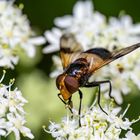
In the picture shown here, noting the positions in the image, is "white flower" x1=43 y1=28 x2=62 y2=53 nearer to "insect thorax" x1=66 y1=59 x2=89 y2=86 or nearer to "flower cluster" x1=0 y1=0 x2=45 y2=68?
"flower cluster" x1=0 y1=0 x2=45 y2=68

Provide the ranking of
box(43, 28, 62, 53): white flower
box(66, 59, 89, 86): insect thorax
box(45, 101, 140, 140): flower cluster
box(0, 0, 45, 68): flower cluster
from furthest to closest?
1. box(43, 28, 62, 53): white flower
2. box(0, 0, 45, 68): flower cluster
3. box(66, 59, 89, 86): insect thorax
4. box(45, 101, 140, 140): flower cluster

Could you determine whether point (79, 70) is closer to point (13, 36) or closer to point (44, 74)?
point (13, 36)

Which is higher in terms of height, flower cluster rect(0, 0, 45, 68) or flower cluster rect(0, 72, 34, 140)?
flower cluster rect(0, 0, 45, 68)

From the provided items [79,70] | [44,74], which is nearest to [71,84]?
[79,70]

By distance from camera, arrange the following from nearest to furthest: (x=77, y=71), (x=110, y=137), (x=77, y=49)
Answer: (x=110, y=137) → (x=77, y=71) → (x=77, y=49)

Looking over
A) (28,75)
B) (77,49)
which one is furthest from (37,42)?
(77,49)

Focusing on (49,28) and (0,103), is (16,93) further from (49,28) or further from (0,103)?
(49,28)

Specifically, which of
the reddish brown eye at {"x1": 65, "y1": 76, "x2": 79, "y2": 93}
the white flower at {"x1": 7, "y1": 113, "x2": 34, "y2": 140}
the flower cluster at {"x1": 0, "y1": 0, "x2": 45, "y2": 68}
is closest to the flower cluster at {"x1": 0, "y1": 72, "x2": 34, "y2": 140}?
the white flower at {"x1": 7, "y1": 113, "x2": 34, "y2": 140}
